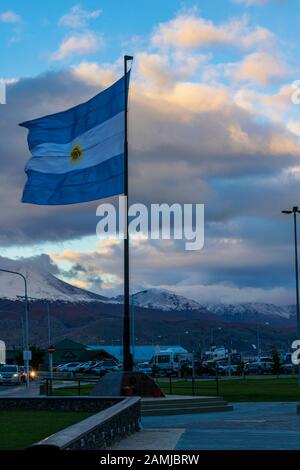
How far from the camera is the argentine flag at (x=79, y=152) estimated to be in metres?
27.1

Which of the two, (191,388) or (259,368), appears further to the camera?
(259,368)

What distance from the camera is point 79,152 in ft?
90.8

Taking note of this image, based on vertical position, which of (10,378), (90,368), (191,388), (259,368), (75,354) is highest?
(75,354)

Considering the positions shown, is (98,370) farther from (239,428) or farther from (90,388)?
(239,428)

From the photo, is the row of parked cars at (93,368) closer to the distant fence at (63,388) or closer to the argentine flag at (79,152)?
the distant fence at (63,388)

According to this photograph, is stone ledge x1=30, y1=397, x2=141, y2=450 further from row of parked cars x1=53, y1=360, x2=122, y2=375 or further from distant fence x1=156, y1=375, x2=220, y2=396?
row of parked cars x1=53, y1=360, x2=122, y2=375

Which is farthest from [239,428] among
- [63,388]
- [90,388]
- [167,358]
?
[167,358]

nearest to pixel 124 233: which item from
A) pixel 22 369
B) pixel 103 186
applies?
pixel 103 186

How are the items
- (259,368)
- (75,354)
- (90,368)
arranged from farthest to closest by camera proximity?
(75,354) < (259,368) < (90,368)

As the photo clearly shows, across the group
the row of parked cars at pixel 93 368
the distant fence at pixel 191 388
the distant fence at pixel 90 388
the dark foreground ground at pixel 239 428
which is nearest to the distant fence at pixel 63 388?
the distant fence at pixel 90 388

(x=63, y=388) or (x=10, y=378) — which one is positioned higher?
(x=10, y=378)
